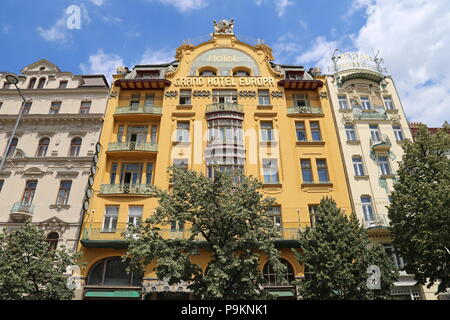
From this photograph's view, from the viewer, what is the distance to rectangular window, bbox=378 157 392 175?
24719mm

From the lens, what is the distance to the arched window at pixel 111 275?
2066cm

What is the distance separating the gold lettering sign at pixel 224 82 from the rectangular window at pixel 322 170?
9043mm

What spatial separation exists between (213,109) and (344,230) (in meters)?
15.9

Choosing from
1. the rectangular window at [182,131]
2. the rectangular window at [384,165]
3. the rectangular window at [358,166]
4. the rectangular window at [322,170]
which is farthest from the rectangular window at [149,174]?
the rectangular window at [384,165]

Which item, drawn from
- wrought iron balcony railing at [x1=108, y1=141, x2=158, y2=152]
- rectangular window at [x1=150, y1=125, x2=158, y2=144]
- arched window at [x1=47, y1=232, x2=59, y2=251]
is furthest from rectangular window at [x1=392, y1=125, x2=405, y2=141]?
arched window at [x1=47, y1=232, x2=59, y2=251]

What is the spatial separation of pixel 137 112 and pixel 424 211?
22.8m

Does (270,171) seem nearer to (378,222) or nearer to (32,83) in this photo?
(378,222)

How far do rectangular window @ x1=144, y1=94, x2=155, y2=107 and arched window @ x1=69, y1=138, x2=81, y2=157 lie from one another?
6.98 m

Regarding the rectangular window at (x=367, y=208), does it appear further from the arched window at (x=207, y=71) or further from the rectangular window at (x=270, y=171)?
the arched window at (x=207, y=71)

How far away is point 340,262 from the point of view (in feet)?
48.4

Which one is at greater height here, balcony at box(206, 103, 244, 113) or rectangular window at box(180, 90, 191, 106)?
rectangular window at box(180, 90, 191, 106)

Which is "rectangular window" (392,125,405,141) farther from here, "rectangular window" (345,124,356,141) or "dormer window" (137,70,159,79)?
"dormer window" (137,70,159,79)

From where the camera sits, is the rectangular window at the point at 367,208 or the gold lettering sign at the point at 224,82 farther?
the gold lettering sign at the point at 224,82

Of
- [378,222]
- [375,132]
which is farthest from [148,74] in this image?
[378,222]
